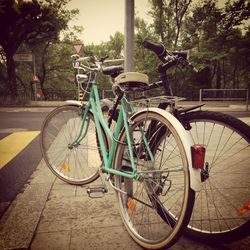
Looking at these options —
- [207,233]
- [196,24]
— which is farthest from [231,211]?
[196,24]

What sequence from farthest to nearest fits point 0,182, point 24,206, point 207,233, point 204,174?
point 0,182, point 24,206, point 207,233, point 204,174

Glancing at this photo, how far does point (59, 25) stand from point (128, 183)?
2334 cm

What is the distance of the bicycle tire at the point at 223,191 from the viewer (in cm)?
195

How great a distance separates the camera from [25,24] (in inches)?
850

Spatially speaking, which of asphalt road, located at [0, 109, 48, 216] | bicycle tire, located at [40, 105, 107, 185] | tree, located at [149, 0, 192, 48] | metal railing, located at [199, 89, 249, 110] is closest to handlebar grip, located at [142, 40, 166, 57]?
bicycle tire, located at [40, 105, 107, 185]

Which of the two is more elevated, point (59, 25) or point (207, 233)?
point (59, 25)

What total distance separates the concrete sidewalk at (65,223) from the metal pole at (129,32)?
137 centimetres

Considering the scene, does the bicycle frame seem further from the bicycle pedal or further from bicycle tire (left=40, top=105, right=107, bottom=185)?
the bicycle pedal

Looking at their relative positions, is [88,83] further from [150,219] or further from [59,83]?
[59,83]

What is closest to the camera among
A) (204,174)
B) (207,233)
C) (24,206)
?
(204,174)

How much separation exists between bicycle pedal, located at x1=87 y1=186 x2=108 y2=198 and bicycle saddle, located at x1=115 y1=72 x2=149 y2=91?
1.14m

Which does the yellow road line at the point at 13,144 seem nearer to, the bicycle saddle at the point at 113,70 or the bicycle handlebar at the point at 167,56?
the bicycle saddle at the point at 113,70

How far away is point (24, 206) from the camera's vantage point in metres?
2.78

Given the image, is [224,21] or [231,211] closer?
[231,211]
